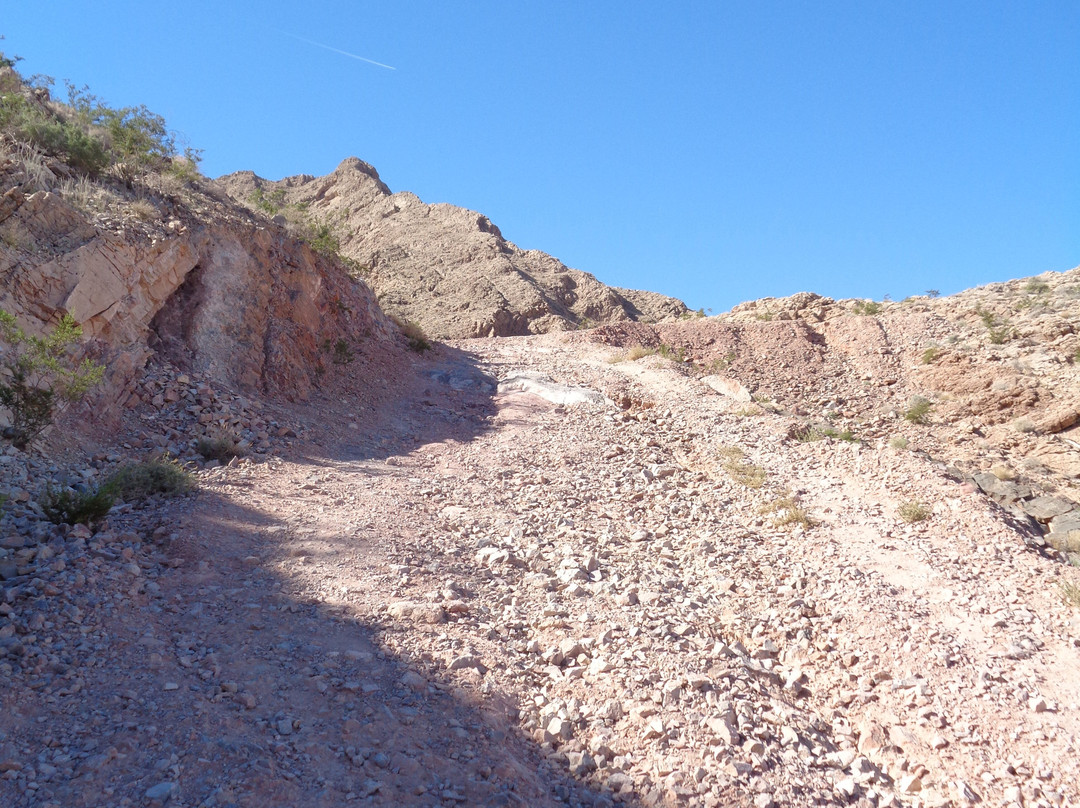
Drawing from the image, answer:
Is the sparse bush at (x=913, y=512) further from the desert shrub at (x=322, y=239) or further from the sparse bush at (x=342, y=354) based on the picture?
the desert shrub at (x=322, y=239)

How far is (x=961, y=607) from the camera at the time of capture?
195 inches

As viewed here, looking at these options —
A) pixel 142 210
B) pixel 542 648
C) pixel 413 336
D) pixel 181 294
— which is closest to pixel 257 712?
pixel 542 648

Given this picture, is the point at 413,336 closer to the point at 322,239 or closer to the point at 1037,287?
the point at 322,239

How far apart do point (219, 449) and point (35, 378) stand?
1.70m

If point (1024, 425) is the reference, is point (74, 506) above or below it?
below

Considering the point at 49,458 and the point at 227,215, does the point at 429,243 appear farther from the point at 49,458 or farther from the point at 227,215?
the point at 49,458

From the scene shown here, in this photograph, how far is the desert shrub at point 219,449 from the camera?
7.21 meters

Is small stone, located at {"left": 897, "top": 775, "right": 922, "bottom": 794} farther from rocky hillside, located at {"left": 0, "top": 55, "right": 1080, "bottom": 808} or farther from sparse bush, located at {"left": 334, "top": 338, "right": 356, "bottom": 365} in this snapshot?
sparse bush, located at {"left": 334, "top": 338, "right": 356, "bottom": 365}

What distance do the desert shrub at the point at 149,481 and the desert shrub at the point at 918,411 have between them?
10.1 m

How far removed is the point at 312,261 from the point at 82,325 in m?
4.90

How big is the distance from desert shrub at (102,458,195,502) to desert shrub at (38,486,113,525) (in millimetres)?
381

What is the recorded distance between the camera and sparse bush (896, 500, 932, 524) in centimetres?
634

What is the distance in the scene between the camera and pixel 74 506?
496cm

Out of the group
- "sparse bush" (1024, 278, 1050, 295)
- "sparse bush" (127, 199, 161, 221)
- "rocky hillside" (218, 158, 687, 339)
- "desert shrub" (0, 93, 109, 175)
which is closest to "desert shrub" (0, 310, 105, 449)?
"sparse bush" (127, 199, 161, 221)
